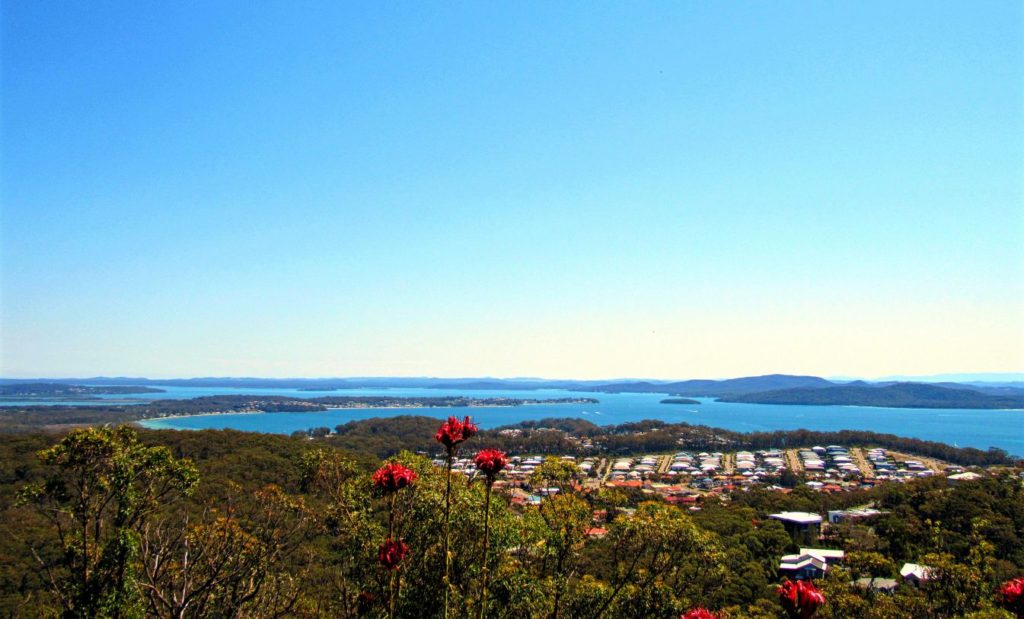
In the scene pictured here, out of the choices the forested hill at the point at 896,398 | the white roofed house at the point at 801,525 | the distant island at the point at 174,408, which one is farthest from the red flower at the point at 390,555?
the forested hill at the point at 896,398

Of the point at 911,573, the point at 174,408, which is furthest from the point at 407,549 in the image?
the point at 174,408

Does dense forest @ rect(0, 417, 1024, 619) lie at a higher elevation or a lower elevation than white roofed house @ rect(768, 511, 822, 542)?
higher

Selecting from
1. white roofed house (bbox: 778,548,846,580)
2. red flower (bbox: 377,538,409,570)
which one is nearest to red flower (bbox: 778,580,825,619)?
red flower (bbox: 377,538,409,570)

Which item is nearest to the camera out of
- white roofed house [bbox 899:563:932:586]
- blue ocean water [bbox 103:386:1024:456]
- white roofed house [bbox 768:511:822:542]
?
white roofed house [bbox 899:563:932:586]

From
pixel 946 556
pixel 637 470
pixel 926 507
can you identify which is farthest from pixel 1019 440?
pixel 946 556

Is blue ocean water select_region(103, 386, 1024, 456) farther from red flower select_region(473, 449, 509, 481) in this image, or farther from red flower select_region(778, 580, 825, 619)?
Result: red flower select_region(778, 580, 825, 619)

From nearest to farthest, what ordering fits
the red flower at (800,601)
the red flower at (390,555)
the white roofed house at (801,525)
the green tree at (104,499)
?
the red flower at (800,601)
the red flower at (390,555)
the green tree at (104,499)
the white roofed house at (801,525)

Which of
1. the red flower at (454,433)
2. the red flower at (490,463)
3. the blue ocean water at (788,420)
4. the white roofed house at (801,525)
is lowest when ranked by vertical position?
the blue ocean water at (788,420)

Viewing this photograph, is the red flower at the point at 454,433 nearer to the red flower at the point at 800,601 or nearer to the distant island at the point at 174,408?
the red flower at the point at 800,601

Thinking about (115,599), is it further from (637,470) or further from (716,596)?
(637,470)
